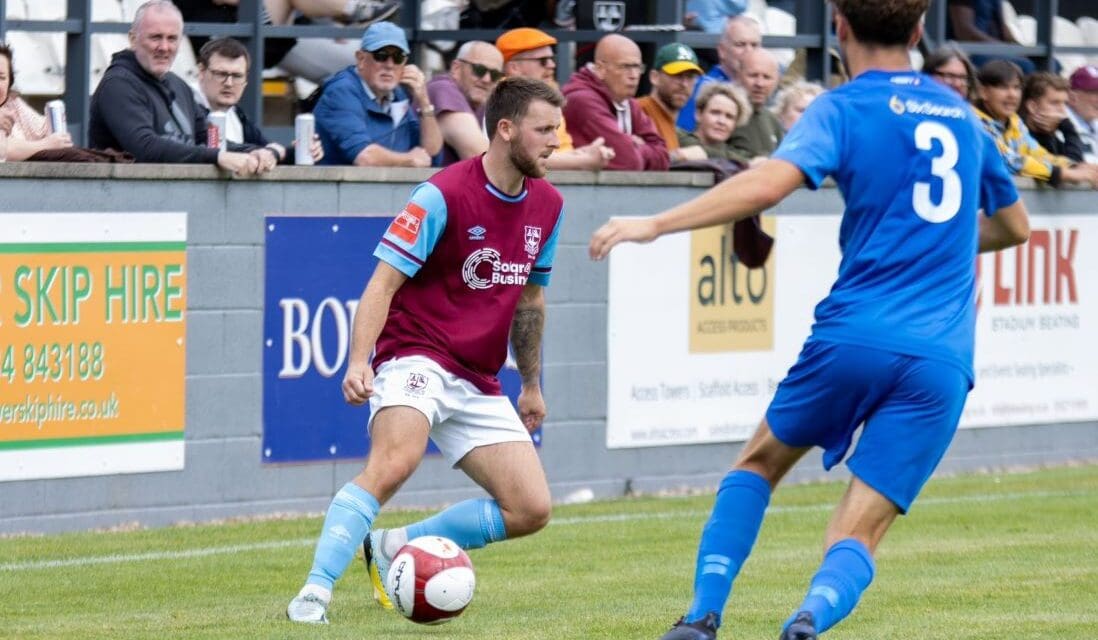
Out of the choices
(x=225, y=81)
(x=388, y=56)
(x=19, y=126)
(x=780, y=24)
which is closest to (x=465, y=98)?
(x=388, y=56)

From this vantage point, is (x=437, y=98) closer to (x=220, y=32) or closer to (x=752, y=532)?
(x=220, y=32)

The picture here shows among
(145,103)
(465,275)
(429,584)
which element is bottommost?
(429,584)

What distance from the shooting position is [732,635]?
7172 millimetres

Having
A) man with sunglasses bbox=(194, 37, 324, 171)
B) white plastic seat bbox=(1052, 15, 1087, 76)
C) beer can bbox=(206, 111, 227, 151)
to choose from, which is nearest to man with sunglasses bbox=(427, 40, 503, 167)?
man with sunglasses bbox=(194, 37, 324, 171)

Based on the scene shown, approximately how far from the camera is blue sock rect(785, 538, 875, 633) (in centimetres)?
564

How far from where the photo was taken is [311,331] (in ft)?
36.0

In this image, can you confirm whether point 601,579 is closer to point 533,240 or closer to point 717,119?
point 533,240

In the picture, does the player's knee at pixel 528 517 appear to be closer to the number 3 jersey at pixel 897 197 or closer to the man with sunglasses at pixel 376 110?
the number 3 jersey at pixel 897 197

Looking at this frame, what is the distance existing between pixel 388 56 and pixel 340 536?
476 cm

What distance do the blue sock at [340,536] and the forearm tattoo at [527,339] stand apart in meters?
0.90

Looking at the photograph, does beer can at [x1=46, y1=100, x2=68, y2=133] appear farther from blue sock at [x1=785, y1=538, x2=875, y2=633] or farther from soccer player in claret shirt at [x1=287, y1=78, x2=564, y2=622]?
blue sock at [x1=785, y1=538, x2=875, y2=633]

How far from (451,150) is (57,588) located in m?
4.39

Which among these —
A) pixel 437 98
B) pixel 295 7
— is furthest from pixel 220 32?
pixel 437 98

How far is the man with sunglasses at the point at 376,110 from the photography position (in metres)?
11.5
